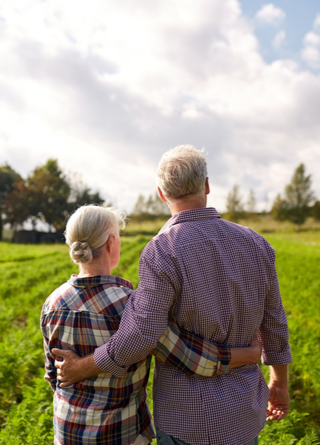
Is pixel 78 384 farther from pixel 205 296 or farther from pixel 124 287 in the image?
pixel 205 296

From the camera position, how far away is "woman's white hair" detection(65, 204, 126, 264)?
6.07 ft

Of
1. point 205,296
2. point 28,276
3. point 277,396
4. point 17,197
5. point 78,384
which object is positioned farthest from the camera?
point 17,197

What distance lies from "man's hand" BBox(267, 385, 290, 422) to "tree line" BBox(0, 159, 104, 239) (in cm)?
4169

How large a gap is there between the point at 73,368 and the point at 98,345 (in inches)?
6.4

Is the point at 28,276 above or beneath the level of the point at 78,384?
beneath

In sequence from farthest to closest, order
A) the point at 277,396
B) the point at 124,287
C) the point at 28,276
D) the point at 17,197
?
the point at 17,197 → the point at 28,276 → the point at 277,396 → the point at 124,287

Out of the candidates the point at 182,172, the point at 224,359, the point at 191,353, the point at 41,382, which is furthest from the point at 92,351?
the point at 41,382

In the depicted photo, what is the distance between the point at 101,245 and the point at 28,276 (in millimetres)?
10557

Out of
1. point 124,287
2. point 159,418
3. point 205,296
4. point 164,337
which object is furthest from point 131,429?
point 205,296

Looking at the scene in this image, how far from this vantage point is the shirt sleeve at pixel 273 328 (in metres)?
1.78

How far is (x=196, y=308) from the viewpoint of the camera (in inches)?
61.2

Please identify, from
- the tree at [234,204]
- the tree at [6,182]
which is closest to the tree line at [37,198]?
the tree at [6,182]

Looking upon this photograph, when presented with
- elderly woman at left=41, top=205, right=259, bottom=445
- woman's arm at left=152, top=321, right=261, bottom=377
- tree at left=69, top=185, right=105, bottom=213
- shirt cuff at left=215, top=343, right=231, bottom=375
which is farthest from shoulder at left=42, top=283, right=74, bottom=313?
tree at left=69, top=185, right=105, bottom=213

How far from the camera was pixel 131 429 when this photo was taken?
5.82 feet
